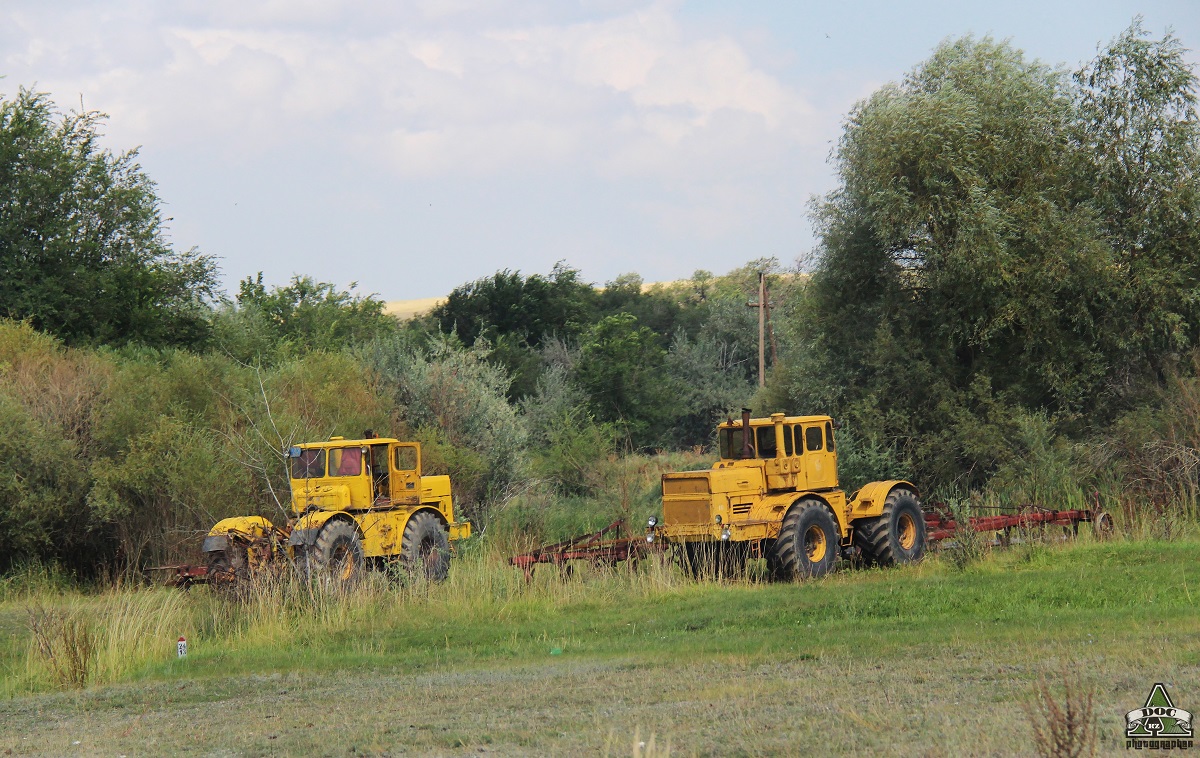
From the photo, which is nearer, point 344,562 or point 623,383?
point 344,562

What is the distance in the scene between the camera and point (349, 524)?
58.2ft

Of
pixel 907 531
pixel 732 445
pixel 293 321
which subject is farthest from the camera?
pixel 293 321

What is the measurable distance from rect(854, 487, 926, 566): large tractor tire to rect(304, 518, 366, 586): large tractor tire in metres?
7.92

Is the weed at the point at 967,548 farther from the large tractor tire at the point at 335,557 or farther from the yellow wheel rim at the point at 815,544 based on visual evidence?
the large tractor tire at the point at 335,557

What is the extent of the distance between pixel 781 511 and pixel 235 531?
7.82 meters

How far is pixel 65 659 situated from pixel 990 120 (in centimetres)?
2289

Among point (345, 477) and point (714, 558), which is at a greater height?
point (345, 477)

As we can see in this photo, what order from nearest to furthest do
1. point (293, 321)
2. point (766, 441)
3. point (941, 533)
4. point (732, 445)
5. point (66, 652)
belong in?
1. point (66, 652)
2. point (766, 441)
3. point (732, 445)
4. point (941, 533)
5. point (293, 321)

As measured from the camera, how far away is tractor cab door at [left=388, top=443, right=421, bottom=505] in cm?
1955

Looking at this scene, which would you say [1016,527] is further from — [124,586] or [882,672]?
[124,586]

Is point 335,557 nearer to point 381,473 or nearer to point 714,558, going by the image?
point 381,473

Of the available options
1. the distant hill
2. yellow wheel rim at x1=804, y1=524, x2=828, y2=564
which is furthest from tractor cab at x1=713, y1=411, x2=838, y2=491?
the distant hill

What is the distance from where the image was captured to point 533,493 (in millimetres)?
28250

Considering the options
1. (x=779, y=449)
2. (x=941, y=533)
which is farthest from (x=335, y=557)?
(x=941, y=533)
